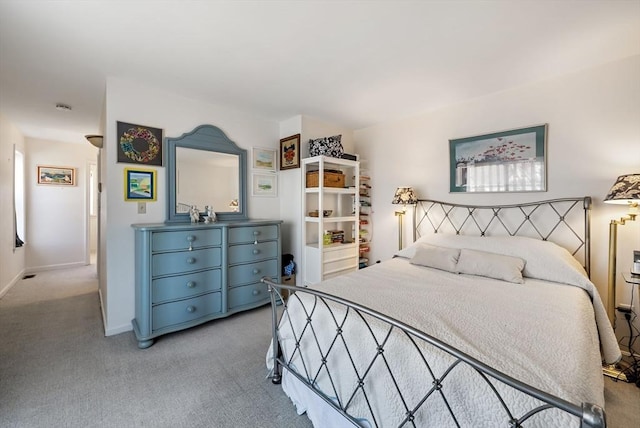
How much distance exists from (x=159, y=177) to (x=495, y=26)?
3.11m

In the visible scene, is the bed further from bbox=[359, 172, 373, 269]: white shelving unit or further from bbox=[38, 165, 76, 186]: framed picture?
bbox=[38, 165, 76, 186]: framed picture

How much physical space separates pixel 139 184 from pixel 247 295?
5.15 feet

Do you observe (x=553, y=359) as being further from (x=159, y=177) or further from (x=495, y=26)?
(x=159, y=177)

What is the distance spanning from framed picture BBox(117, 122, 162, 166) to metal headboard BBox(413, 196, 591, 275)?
2.98 meters

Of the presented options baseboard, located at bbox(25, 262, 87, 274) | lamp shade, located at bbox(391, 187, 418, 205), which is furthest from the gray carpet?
baseboard, located at bbox(25, 262, 87, 274)

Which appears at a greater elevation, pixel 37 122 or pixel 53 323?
pixel 37 122

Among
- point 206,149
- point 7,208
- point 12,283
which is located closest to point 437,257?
point 206,149

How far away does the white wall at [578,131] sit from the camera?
218cm

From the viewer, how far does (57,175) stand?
5.03 metres

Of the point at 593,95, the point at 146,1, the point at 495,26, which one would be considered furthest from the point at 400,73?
the point at 146,1

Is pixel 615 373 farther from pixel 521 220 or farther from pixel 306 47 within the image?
pixel 306 47

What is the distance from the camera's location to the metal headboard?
237cm

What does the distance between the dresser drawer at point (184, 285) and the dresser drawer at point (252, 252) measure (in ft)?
0.75

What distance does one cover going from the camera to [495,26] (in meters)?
1.79
